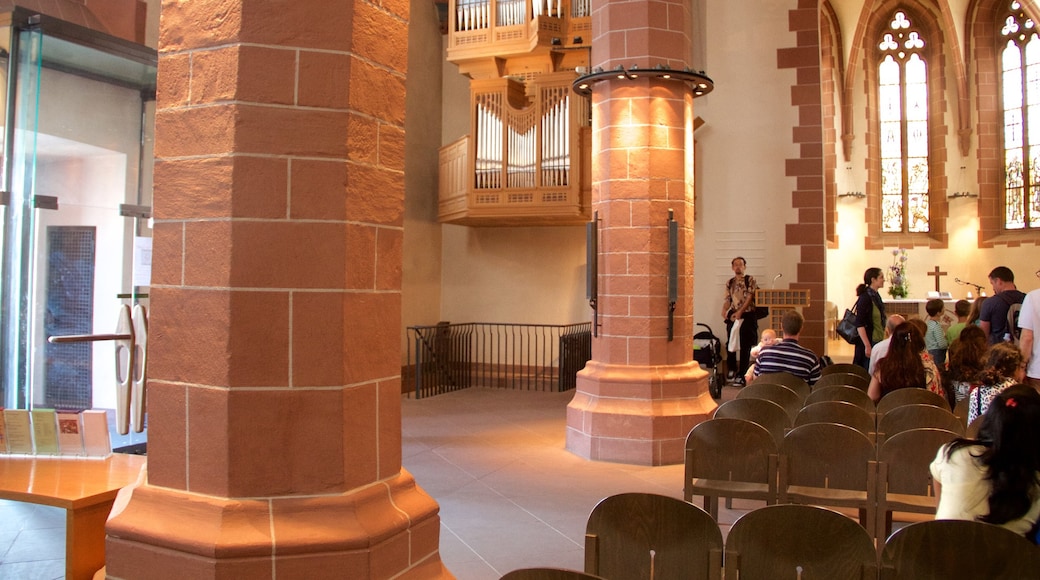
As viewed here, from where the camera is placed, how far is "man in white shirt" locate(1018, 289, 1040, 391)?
5875mm

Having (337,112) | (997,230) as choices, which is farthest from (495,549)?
(997,230)

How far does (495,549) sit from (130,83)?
3826mm

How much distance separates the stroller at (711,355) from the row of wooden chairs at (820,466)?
5.50 m

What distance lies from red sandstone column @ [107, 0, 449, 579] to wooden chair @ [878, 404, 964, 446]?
2946 mm

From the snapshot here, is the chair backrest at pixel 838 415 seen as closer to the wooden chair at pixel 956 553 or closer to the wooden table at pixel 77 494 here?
the wooden chair at pixel 956 553

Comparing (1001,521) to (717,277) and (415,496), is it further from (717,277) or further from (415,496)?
(717,277)

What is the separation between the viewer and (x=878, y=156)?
17.7 meters

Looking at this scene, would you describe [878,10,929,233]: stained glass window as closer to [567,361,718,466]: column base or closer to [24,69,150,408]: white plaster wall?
[567,361,718,466]: column base

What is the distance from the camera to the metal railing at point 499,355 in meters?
11.9

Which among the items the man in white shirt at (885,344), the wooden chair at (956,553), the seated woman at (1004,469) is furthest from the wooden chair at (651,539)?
the man in white shirt at (885,344)

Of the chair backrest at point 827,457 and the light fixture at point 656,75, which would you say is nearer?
the chair backrest at point 827,457

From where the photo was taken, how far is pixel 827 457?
12.7 feet

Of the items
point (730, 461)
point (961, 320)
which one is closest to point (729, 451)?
point (730, 461)

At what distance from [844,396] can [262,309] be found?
397 centimetres
